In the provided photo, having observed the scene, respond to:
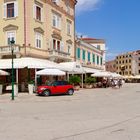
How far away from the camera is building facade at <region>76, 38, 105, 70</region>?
54906 millimetres

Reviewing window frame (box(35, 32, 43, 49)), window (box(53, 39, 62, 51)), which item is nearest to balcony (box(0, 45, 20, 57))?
window frame (box(35, 32, 43, 49))

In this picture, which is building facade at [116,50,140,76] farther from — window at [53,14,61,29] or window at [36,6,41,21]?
window at [36,6,41,21]

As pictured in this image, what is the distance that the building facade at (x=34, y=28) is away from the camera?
37.3 m

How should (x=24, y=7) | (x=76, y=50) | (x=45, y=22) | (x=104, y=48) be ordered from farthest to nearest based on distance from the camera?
(x=104, y=48), (x=76, y=50), (x=45, y=22), (x=24, y=7)

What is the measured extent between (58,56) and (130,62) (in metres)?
105

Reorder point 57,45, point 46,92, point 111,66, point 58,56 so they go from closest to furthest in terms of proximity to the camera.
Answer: point 46,92 → point 58,56 → point 57,45 → point 111,66

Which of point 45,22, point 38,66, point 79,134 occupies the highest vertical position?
point 45,22

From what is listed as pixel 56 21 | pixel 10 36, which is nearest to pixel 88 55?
pixel 56 21

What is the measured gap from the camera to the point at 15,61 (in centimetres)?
3525

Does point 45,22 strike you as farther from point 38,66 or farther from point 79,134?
point 79,134

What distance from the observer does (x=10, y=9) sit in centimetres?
3841

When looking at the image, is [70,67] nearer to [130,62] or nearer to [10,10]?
[10,10]

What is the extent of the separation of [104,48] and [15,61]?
43011 mm

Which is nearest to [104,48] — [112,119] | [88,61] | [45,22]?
[88,61]
